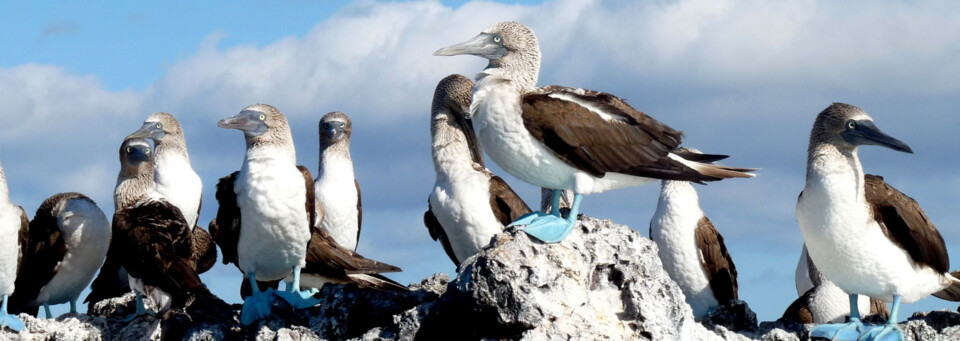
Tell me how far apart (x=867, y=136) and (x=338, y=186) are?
563cm

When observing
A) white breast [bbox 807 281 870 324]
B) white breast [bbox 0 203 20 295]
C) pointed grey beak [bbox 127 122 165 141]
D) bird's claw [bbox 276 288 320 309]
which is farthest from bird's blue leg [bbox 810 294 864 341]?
pointed grey beak [bbox 127 122 165 141]

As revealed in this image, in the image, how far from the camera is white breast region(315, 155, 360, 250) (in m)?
13.1

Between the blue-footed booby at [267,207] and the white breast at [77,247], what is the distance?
1.71 meters

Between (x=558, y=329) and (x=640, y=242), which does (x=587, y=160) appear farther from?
(x=558, y=329)

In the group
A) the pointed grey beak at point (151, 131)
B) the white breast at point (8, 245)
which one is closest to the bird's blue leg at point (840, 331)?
the white breast at point (8, 245)

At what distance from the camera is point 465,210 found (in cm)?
1070

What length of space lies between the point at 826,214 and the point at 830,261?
1.50 feet

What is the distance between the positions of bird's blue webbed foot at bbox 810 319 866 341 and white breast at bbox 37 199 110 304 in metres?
6.73

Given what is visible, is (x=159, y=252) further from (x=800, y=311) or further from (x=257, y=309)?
(x=800, y=311)

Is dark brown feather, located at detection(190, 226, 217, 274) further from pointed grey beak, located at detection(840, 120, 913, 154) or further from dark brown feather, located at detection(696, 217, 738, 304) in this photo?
pointed grey beak, located at detection(840, 120, 913, 154)

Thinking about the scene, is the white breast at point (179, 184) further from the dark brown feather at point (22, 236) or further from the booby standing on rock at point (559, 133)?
the booby standing on rock at point (559, 133)

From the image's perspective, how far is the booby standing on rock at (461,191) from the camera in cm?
1075

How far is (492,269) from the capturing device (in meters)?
7.26

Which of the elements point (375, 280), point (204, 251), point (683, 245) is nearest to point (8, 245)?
point (204, 251)
